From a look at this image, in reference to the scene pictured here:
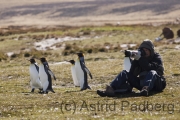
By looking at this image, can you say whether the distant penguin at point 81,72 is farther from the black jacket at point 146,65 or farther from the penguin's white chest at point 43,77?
the black jacket at point 146,65

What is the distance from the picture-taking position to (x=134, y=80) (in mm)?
11867

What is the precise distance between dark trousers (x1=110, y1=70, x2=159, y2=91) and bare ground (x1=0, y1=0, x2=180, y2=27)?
114930mm

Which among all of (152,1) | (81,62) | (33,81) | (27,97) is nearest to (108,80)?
(81,62)

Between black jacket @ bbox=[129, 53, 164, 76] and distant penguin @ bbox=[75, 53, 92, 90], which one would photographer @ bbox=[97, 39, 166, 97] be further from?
distant penguin @ bbox=[75, 53, 92, 90]

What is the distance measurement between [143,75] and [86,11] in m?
134

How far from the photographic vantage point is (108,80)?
58.0 ft

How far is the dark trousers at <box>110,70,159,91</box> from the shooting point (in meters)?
11.6

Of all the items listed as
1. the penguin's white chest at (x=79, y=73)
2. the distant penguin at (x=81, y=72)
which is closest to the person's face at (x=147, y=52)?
the distant penguin at (x=81, y=72)

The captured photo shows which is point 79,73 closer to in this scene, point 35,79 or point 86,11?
point 35,79

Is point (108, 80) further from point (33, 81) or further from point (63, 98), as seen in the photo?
point (63, 98)

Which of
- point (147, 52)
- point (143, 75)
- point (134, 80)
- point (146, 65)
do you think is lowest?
point (134, 80)

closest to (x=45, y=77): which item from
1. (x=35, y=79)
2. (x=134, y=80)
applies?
(x=35, y=79)

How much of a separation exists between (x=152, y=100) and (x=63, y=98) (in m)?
2.59

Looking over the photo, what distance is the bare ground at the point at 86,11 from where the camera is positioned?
132m
